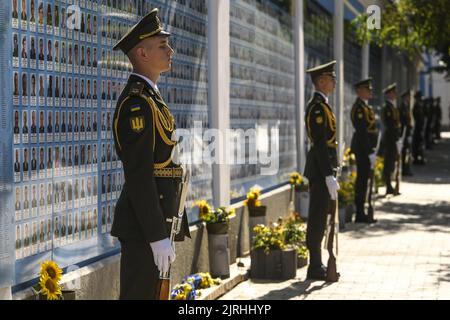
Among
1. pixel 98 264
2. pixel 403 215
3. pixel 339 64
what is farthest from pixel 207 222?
pixel 339 64

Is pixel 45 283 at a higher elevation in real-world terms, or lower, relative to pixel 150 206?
lower

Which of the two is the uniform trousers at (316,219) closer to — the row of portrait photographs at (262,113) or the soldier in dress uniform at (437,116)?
the row of portrait photographs at (262,113)

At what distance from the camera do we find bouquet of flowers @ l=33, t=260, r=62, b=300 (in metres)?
5.88

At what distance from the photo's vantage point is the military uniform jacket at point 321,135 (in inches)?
378

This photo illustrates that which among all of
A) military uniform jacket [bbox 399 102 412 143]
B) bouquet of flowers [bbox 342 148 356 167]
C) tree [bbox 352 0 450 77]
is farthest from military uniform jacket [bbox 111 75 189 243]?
military uniform jacket [bbox 399 102 412 143]

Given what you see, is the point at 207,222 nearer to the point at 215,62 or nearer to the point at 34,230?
the point at 215,62

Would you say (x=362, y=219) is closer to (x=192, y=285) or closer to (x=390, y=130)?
(x=390, y=130)

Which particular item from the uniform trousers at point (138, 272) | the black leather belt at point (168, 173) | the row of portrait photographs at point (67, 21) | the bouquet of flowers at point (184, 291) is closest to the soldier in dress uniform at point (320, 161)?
the bouquet of flowers at point (184, 291)

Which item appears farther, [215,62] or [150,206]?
[215,62]

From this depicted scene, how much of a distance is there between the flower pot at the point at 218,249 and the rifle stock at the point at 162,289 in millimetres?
4023

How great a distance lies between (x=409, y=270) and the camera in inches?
410

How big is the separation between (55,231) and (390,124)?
502 inches

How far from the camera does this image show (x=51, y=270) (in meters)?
5.94
